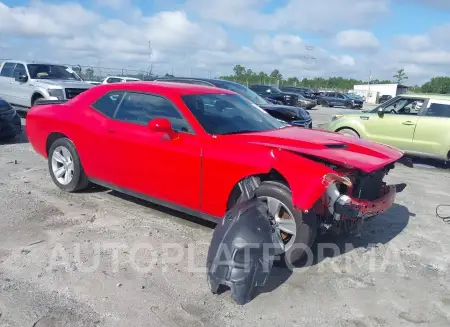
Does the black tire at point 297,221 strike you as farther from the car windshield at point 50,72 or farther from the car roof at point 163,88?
the car windshield at point 50,72

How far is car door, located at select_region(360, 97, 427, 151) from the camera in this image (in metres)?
9.14

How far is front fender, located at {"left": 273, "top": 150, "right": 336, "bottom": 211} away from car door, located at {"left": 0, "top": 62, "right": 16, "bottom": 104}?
460 inches

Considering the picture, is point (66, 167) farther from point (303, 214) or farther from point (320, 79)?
point (320, 79)

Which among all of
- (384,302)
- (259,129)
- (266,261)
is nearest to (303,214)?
(266,261)

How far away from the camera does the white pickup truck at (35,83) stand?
11.7 metres

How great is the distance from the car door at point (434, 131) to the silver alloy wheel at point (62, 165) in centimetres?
703

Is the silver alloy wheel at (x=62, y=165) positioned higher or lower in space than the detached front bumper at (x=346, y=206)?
lower

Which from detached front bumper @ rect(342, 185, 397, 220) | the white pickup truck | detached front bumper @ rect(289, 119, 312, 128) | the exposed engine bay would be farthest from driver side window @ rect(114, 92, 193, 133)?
the white pickup truck

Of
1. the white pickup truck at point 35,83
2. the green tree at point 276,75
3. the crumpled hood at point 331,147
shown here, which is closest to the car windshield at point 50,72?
the white pickup truck at point 35,83

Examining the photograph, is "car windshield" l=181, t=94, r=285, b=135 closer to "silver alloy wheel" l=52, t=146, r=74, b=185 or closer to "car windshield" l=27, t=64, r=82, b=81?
"silver alloy wheel" l=52, t=146, r=74, b=185

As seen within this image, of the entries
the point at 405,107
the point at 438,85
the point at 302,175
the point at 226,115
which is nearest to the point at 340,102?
the point at 405,107

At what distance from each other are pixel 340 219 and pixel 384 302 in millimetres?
746

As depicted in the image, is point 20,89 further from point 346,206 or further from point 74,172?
point 346,206

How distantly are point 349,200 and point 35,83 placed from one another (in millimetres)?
10927
